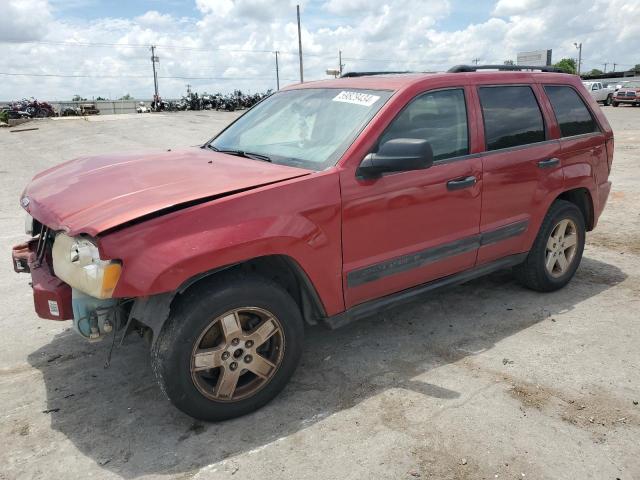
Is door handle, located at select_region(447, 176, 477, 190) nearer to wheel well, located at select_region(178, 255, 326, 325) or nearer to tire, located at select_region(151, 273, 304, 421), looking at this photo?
wheel well, located at select_region(178, 255, 326, 325)

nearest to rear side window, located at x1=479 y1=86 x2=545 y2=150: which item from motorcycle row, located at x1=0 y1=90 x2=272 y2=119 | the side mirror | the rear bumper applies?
the side mirror

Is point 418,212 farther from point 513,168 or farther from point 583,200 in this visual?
point 583,200

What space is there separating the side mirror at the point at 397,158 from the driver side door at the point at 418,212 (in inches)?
3.6

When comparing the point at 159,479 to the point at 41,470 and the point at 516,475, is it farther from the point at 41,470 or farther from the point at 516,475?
the point at 516,475

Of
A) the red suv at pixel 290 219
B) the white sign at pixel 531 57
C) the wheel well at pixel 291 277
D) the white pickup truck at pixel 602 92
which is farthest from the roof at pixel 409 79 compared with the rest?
the white sign at pixel 531 57

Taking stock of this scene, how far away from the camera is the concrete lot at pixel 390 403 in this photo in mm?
2564

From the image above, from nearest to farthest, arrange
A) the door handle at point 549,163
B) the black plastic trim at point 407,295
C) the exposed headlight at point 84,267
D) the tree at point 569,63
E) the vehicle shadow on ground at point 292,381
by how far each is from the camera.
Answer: the exposed headlight at point 84,267, the vehicle shadow on ground at point 292,381, the black plastic trim at point 407,295, the door handle at point 549,163, the tree at point 569,63

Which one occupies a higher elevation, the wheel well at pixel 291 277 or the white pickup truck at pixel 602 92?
the white pickup truck at pixel 602 92

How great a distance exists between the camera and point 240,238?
2.66m

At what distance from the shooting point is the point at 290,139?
360 centimetres

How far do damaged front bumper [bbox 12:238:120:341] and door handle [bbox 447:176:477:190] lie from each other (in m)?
2.19

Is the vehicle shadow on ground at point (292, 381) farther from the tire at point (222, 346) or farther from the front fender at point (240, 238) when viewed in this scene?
the front fender at point (240, 238)

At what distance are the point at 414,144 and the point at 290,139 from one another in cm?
96

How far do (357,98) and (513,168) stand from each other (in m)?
1.34
